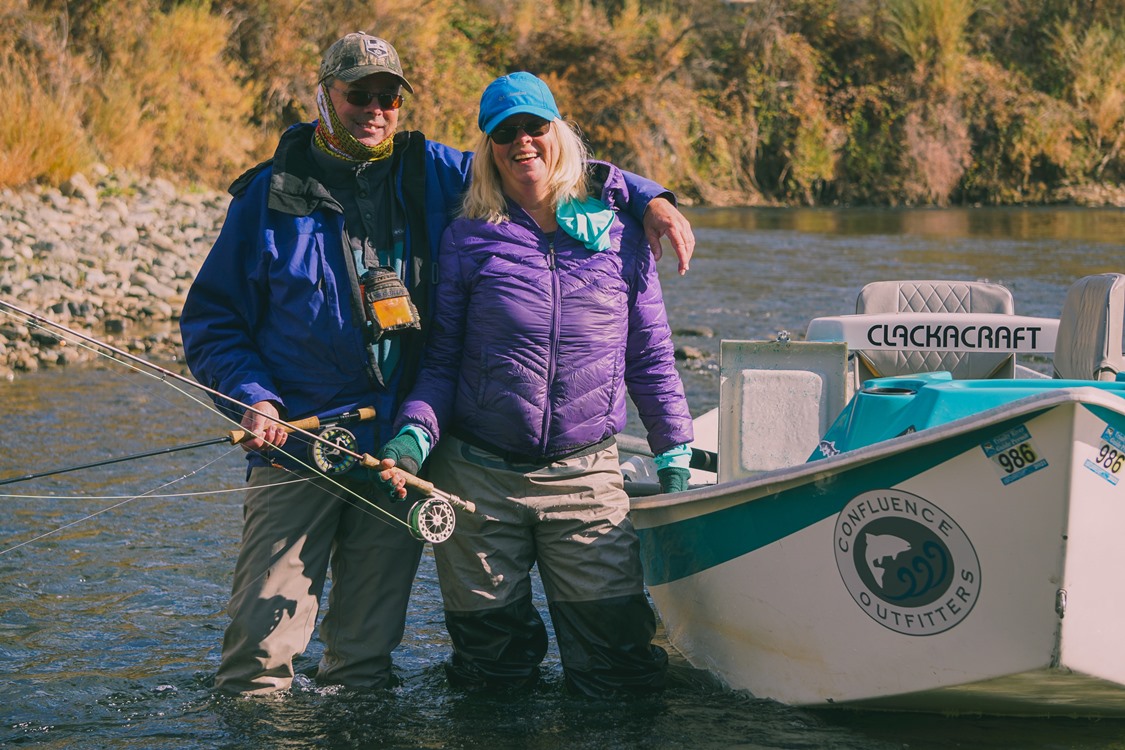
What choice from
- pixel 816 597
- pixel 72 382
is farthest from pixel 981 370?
pixel 72 382

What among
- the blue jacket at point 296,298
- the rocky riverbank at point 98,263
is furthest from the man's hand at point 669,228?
the rocky riverbank at point 98,263

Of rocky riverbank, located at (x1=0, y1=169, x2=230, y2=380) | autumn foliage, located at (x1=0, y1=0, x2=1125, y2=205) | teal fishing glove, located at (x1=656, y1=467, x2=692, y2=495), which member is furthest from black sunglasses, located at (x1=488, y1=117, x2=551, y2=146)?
autumn foliage, located at (x1=0, y1=0, x2=1125, y2=205)

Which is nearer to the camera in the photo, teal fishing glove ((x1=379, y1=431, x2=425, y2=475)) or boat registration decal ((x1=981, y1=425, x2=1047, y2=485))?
boat registration decal ((x1=981, y1=425, x2=1047, y2=485))

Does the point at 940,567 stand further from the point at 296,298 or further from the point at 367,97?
the point at 367,97

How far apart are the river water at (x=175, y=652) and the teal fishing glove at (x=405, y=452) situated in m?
0.84

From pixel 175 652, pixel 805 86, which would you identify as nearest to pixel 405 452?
pixel 175 652

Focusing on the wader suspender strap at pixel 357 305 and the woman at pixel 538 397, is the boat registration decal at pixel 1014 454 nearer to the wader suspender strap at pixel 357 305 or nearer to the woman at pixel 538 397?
the woman at pixel 538 397

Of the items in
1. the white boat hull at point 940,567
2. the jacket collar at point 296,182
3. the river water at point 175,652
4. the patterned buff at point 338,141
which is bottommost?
the river water at point 175,652

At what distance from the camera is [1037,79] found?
25.9 meters

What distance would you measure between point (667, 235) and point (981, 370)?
247 cm

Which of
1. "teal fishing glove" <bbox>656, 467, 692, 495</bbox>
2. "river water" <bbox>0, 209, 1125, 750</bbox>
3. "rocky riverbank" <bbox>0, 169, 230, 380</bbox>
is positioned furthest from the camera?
"rocky riverbank" <bbox>0, 169, 230, 380</bbox>

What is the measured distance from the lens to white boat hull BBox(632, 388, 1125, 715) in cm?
320

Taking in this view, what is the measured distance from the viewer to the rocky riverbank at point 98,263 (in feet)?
31.9

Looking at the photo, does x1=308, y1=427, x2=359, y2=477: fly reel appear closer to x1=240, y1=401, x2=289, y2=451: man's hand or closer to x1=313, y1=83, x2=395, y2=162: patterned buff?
x1=240, y1=401, x2=289, y2=451: man's hand
